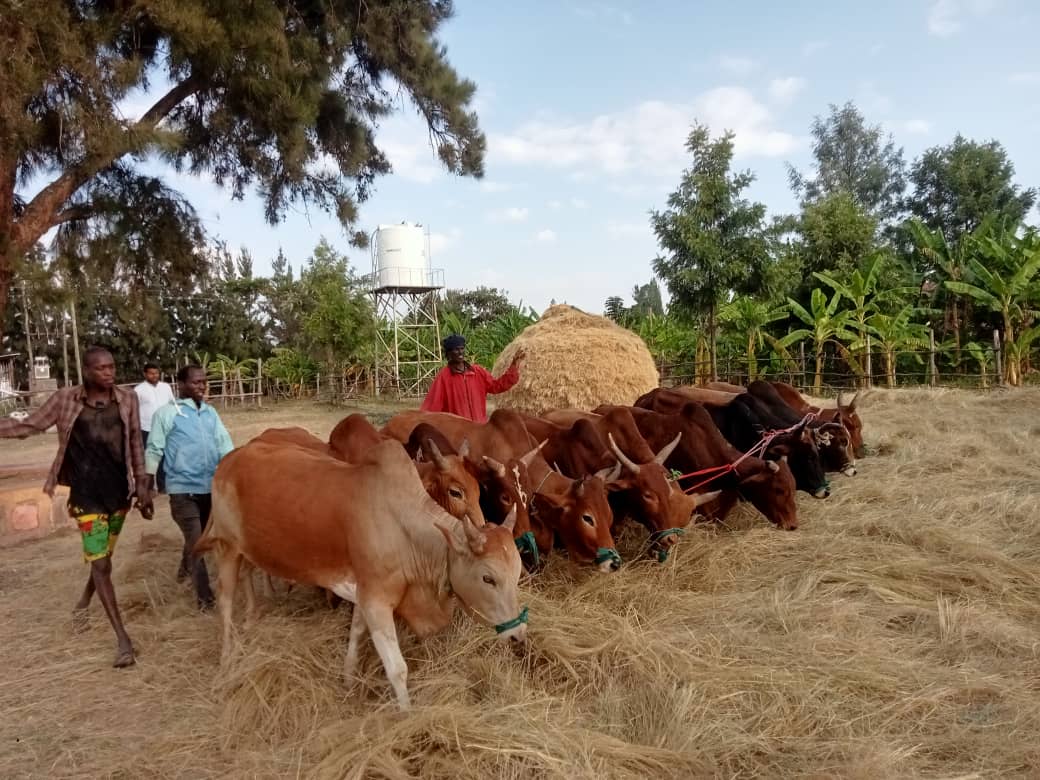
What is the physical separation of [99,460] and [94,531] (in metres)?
0.42

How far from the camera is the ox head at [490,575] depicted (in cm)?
320

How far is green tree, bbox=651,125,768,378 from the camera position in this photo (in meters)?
14.2

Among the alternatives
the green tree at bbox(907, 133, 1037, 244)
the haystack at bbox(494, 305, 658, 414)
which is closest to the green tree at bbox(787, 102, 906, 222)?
the green tree at bbox(907, 133, 1037, 244)

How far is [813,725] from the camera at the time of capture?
3.15 metres

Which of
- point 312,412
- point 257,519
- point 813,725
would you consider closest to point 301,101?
point 257,519

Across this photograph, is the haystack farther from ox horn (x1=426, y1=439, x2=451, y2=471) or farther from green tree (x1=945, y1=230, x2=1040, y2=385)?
green tree (x1=945, y1=230, x2=1040, y2=385)

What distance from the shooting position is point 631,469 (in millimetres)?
5074

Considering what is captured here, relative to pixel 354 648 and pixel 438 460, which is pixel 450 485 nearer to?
pixel 438 460

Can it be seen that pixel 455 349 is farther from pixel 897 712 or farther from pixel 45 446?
pixel 45 446

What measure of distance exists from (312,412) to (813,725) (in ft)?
67.1

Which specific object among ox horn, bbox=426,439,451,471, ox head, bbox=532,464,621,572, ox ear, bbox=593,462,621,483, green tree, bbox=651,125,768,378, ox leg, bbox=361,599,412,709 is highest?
green tree, bbox=651,125,768,378

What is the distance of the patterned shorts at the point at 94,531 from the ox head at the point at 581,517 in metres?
2.62

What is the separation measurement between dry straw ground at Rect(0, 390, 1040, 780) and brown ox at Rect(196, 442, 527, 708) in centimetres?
32

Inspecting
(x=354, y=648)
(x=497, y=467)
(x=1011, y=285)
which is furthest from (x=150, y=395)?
(x=1011, y=285)
